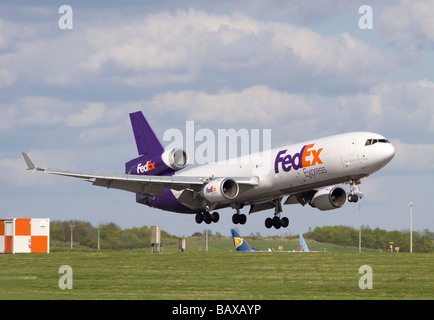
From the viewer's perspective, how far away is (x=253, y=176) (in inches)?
2243

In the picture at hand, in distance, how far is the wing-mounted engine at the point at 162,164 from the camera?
202ft

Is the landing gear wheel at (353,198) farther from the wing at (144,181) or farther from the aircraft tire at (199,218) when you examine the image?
the aircraft tire at (199,218)

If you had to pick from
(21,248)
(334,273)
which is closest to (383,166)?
(334,273)

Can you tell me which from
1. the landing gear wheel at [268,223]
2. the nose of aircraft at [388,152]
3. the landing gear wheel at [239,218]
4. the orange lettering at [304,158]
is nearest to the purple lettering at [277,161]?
the orange lettering at [304,158]

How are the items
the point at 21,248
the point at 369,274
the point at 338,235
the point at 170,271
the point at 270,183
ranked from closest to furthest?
the point at 369,274
the point at 170,271
the point at 270,183
the point at 21,248
the point at 338,235

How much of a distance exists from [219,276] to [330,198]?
20098mm

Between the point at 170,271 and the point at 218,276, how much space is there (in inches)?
164

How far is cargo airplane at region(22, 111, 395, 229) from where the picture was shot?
49.8 metres

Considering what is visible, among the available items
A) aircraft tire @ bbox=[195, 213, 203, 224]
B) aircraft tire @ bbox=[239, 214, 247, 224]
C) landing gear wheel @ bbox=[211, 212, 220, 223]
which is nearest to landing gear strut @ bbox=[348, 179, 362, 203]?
aircraft tire @ bbox=[239, 214, 247, 224]

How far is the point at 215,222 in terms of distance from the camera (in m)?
61.6

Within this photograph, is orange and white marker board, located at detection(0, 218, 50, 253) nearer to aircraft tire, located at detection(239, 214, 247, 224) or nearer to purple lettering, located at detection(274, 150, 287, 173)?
Result: aircraft tire, located at detection(239, 214, 247, 224)

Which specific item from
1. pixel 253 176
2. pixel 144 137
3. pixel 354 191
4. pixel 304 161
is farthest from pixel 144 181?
pixel 354 191

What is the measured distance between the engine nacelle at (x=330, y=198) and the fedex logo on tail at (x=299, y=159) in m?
6.34
